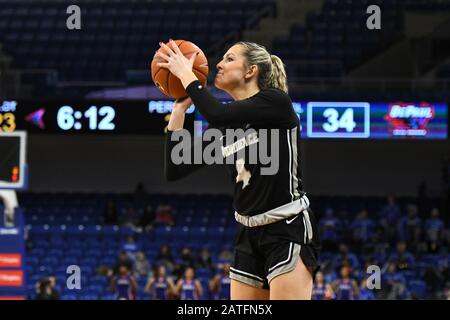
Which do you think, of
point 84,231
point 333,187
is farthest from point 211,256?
point 333,187

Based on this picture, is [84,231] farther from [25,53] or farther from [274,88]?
[274,88]

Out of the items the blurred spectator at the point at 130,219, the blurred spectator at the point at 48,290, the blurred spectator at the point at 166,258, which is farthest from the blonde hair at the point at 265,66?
the blurred spectator at the point at 130,219

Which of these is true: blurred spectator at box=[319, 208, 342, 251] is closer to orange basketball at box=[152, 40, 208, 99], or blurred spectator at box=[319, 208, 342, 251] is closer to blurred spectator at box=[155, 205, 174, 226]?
blurred spectator at box=[155, 205, 174, 226]

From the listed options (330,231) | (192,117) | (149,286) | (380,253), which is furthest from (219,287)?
(192,117)

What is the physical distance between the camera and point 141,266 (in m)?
15.0

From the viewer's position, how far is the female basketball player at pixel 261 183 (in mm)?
3719

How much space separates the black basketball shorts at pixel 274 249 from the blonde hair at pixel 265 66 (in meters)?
0.54

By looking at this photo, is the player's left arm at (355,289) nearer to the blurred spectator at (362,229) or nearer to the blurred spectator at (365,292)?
the blurred spectator at (365,292)

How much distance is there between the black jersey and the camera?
3705 mm

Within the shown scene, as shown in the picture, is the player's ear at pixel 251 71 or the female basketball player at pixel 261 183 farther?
the player's ear at pixel 251 71

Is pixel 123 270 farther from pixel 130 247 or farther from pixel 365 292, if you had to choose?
pixel 365 292

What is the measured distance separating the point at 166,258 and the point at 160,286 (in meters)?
1.51

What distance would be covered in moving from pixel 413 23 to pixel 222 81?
50.8 feet

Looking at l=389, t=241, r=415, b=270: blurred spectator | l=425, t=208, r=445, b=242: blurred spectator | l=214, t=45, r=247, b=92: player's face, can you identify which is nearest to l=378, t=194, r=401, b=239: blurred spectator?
l=425, t=208, r=445, b=242: blurred spectator
